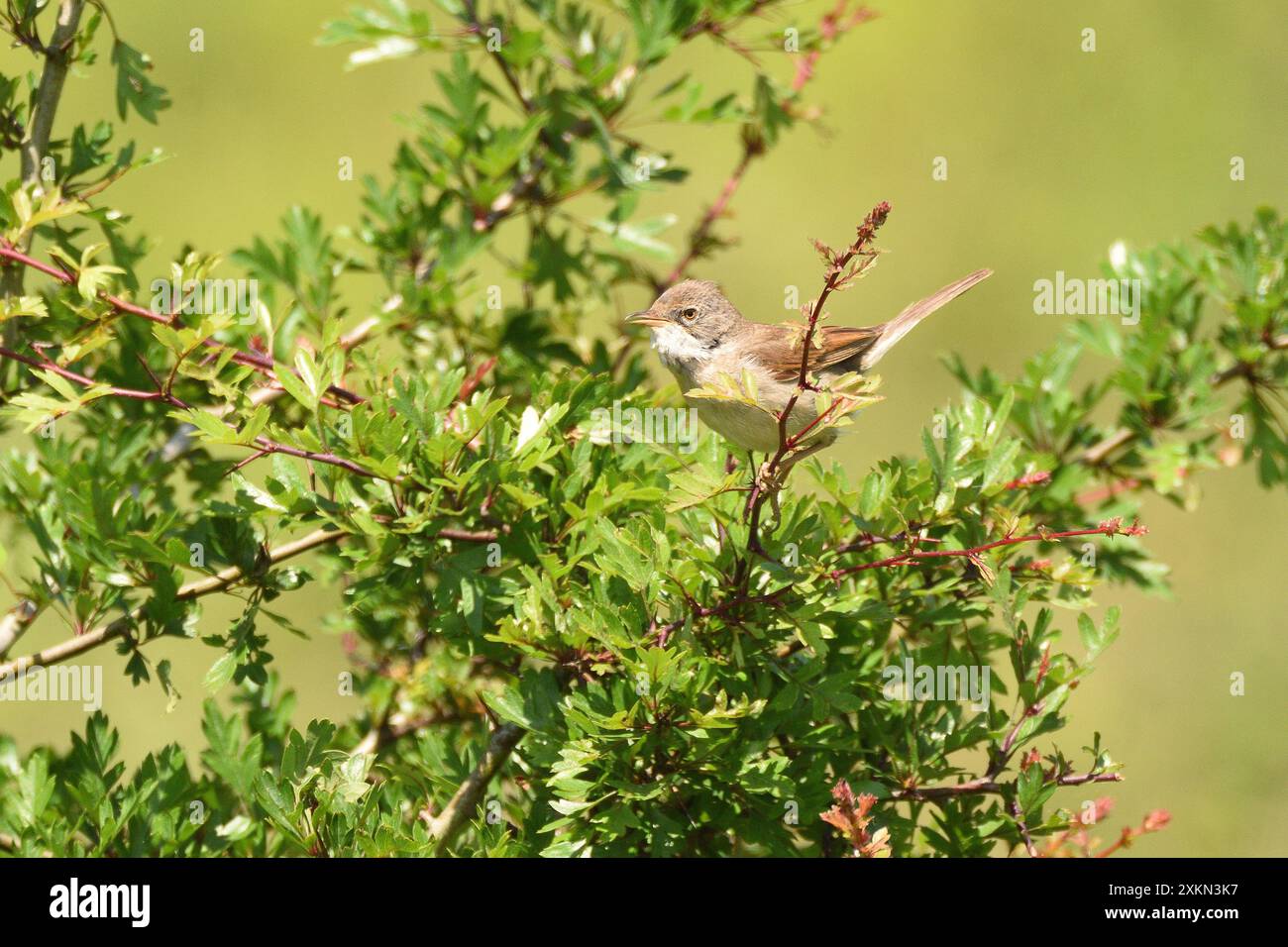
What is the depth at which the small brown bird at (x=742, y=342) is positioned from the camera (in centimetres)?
410

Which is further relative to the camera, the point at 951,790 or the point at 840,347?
the point at 840,347

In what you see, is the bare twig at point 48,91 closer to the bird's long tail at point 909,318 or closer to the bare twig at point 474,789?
the bare twig at point 474,789

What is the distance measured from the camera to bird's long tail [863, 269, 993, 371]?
12.9ft

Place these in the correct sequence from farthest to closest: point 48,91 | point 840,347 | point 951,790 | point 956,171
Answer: point 956,171 < point 840,347 < point 48,91 < point 951,790

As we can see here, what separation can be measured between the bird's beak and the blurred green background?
397 cm

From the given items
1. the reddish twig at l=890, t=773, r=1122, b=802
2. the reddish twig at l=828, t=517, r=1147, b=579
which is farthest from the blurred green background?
the reddish twig at l=828, t=517, r=1147, b=579

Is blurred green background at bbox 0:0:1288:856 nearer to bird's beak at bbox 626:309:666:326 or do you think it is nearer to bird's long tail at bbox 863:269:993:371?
bird's long tail at bbox 863:269:993:371

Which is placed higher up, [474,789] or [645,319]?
[645,319]

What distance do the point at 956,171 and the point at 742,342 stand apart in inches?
257

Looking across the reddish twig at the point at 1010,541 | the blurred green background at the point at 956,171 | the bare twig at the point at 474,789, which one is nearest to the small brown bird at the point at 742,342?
the reddish twig at the point at 1010,541

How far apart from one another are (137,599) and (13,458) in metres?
0.63

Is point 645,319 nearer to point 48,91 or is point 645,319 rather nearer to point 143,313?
point 143,313

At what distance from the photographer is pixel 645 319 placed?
4199 mm

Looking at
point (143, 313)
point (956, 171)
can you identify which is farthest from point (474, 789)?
point (956, 171)
